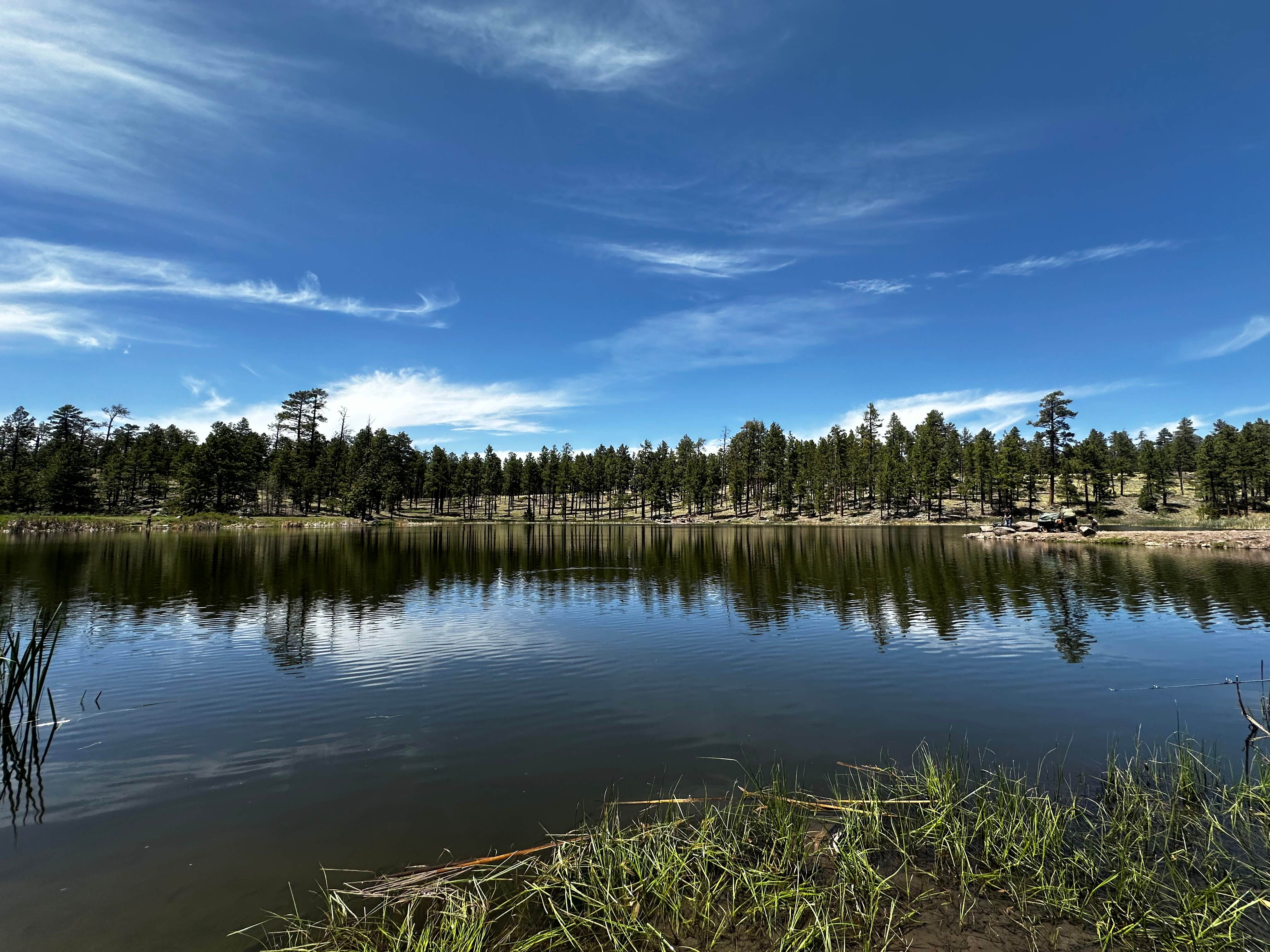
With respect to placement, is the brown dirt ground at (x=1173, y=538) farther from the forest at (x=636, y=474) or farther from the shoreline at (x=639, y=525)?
the forest at (x=636, y=474)

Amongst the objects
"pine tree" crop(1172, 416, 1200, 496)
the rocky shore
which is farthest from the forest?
the rocky shore

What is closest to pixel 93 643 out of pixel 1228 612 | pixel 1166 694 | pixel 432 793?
pixel 432 793

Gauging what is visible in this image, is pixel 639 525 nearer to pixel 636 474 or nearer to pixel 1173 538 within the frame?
pixel 636 474

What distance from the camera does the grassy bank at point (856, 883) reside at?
21.5 feet

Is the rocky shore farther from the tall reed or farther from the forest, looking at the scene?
the tall reed

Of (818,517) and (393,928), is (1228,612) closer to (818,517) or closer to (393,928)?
(393,928)

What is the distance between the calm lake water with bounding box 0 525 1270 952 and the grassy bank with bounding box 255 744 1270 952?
1.54 meters

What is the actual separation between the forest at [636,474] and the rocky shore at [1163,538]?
3289cm

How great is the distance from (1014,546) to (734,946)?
75.5 m

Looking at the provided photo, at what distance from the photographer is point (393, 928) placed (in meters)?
7.11

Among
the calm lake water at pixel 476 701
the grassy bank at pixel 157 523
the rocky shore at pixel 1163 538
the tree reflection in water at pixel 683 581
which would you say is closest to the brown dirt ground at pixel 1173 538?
the rocky shore at pixel 1163 538

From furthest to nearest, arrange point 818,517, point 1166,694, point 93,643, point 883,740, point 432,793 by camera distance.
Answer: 1. point 818,517
2. point 93,643
3. point 1166,694
4. point 883,740
5. point 432,793

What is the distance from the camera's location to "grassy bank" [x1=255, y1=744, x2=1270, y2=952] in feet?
21.5

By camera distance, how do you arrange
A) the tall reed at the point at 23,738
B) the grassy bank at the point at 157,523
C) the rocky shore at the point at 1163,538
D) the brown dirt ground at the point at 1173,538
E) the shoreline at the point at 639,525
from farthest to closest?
the grassy bank at the point at 157,523 < the shoreline at the point at 639,525 < the rocky shore at the point at 1163,538 < the brown dirt ground at the point at 1173,538 < the tall reed at the point at 23,738
